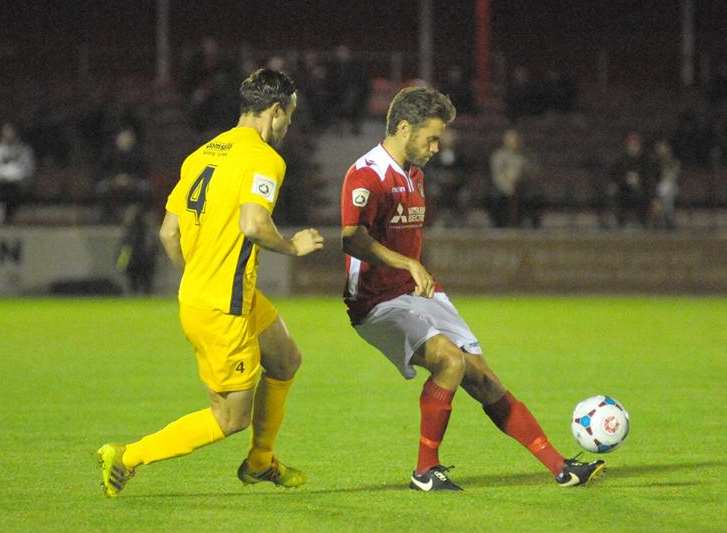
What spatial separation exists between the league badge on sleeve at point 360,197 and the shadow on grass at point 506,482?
1334mm

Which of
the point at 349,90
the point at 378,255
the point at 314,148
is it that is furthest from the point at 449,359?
the point at 314,148

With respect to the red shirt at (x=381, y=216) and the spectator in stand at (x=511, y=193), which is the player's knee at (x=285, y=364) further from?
the spectator in stand at (x=511, y=193)

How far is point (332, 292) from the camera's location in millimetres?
20234

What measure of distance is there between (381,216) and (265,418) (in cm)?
108

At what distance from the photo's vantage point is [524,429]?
6.84 m

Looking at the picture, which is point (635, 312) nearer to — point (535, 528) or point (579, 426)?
point (579, 426)

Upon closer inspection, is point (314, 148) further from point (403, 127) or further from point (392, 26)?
point (403, 127)

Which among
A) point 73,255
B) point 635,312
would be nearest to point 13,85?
point 73,255

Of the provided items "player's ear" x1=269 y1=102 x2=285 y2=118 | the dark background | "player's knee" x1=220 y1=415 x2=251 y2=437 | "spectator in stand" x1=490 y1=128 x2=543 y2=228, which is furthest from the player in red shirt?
the dark background

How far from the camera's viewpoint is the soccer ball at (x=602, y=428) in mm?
7094

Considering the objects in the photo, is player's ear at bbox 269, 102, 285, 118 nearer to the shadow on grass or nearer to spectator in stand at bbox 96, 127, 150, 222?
the shadow on grass

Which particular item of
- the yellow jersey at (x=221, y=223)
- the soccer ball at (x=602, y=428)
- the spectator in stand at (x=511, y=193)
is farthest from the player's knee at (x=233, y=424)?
the spectator in stand at (x=511, y=193)

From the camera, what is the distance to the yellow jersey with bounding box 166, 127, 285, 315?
20.3ft

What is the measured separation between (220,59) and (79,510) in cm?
1805
